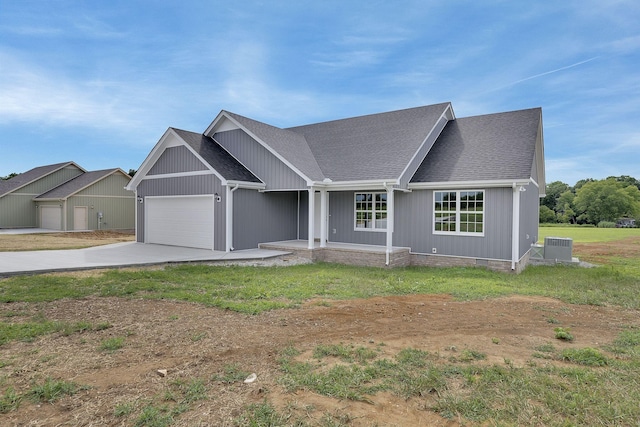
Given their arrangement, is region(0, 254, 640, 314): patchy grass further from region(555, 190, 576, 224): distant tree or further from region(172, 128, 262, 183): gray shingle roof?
region(555, 190, 576, 224): distant tree

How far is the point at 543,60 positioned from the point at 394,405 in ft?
62.7

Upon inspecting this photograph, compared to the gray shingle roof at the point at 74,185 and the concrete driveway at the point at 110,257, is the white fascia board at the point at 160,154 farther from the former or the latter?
the gray shingle roof at the point at 74,185

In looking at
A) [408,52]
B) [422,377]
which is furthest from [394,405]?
[408,52]

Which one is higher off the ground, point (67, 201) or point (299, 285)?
point (67, 201)

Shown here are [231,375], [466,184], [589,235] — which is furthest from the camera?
[589,235]

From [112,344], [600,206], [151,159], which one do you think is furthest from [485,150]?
[600,206]

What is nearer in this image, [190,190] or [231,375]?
[231,375]

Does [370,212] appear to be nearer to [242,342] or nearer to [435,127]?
[435,127]

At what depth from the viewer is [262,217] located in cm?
1402

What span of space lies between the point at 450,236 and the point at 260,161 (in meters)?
7.84

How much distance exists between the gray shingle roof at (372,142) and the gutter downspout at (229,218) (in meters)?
3.78

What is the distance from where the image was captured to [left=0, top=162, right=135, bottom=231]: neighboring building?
26.5m

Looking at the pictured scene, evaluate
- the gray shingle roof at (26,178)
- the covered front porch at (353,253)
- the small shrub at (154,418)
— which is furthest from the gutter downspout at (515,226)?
the gray shingle roof at (26,178)

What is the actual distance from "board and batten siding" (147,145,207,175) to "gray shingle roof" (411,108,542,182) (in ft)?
28.6
